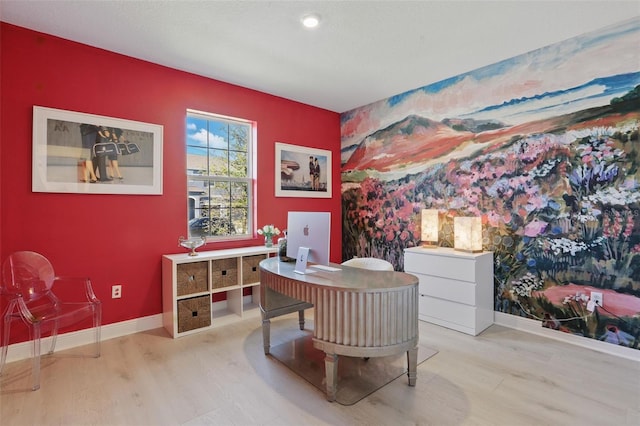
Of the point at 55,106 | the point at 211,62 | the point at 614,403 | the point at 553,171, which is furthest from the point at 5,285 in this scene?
the point at 553,171

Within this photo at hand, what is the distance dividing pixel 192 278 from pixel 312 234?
1.52 m

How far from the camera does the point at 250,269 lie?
352 centimetres

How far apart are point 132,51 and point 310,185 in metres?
2.57

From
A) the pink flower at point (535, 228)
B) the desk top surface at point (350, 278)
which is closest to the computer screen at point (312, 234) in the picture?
the desk top surface at point (350, 278)

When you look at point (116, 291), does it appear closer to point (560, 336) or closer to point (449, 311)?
point (449, 311)

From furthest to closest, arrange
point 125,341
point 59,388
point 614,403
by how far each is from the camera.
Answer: point 125,341 < point 59,388 < point 614,403

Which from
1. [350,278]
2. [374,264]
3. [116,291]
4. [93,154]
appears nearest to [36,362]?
[116,291]

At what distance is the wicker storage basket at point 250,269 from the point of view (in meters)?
3.48

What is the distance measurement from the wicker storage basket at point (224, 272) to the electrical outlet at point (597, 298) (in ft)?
11.0

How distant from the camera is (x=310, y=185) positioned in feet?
15.1

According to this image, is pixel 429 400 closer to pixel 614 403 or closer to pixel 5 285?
pixel 614 403

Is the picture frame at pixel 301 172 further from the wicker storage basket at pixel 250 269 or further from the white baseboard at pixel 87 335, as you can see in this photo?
the white baseboard at pixel 87 335

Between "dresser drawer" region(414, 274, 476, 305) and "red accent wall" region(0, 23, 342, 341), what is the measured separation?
7.15 ft

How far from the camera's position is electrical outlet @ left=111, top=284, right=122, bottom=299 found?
299 cm
